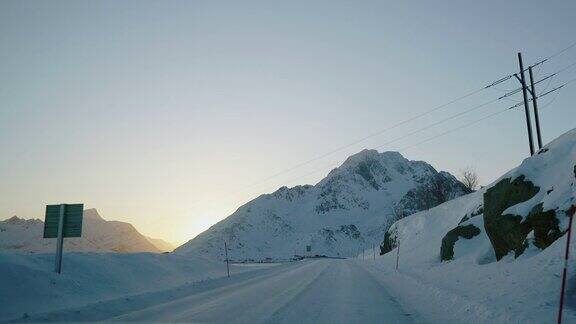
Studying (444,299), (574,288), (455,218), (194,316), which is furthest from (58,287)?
(455,218)


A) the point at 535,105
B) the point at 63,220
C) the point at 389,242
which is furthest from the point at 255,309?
the point at 389,242

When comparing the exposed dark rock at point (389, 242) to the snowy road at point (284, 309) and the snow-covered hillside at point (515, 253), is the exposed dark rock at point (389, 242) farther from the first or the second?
the snowy road at point (284, 309)

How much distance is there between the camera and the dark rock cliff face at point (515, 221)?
18031 millimetres

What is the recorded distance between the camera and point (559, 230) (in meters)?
17.1

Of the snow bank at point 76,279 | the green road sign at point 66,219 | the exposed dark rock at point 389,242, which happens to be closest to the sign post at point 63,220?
the green road sign at point 66,219

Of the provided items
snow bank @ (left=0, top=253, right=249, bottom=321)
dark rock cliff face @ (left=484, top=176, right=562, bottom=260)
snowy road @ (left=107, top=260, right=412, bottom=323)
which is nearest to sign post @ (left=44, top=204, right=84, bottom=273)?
snow bank @ (left=0, top=253, right=249, bottom=321)

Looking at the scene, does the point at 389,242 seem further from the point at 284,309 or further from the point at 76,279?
the point at 284,309

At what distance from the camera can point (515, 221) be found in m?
21.1

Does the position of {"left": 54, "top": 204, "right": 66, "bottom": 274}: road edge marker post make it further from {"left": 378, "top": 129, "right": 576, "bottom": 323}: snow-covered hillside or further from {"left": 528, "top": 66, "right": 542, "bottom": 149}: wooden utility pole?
{"left": 528, "top": 66, "right": 542, "bottom": 149}: wooden utility pole

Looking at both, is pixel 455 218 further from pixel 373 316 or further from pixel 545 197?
pixel 373 316

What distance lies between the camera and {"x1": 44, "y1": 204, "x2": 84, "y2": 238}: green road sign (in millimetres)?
20906

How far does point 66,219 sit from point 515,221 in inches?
816

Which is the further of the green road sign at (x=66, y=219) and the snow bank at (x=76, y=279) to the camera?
the green road sign at (x=66, y=219)

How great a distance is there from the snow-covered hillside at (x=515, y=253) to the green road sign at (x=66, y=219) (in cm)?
1466
